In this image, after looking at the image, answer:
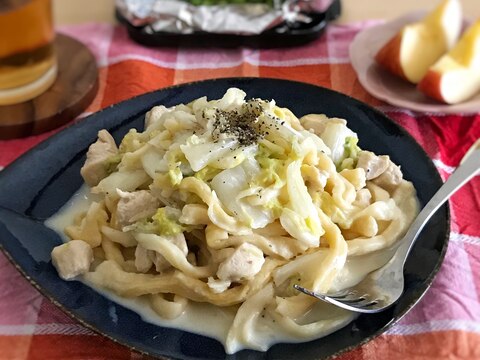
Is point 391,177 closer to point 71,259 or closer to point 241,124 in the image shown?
point 241,124

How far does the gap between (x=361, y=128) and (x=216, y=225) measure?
66 cm

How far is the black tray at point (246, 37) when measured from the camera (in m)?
2.71

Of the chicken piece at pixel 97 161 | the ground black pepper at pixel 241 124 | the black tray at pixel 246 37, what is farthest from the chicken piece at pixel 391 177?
the black tray at pixel 246 37

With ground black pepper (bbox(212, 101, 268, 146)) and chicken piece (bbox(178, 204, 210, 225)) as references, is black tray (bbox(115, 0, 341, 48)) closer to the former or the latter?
ground black pepper (bbox(212, 101, 268, 146))

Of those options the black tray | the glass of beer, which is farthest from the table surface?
the glass of beer

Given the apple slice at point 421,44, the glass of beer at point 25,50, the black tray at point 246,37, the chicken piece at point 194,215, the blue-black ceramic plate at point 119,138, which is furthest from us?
the black tray at point 246,37

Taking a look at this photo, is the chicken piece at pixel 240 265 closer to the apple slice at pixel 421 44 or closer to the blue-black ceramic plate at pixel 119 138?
the blue-black ceramic plate at pixel 119 138

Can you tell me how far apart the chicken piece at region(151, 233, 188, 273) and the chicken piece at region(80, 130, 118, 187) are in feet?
1.18

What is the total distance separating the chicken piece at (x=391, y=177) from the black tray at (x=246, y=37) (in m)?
1.07

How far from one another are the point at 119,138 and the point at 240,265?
70cm

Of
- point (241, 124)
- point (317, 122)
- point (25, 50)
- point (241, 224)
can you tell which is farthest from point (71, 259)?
point (25, 50)

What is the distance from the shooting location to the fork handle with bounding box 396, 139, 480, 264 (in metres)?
1.64

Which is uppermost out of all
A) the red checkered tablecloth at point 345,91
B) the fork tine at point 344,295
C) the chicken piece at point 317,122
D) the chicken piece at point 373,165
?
the chicken piece at point 373,165

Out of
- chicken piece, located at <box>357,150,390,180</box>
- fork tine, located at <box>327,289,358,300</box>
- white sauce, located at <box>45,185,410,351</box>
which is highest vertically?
chicken piece, located at <box>357,150,390,180</box>
